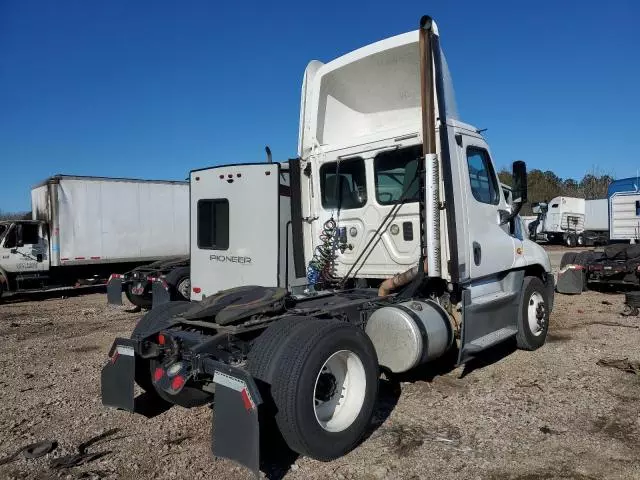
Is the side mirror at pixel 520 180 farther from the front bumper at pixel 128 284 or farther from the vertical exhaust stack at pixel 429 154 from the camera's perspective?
the front bumper at pixel 128 284

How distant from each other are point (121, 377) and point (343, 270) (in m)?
3.12

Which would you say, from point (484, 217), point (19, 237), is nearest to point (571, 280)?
point (484, 217)

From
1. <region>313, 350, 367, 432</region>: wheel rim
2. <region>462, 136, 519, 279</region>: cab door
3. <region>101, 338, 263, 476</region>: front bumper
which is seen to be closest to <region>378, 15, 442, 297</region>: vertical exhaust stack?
<region>462, 136, 519, 279</region>: cab door

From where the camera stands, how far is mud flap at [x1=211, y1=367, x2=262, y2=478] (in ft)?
10.6

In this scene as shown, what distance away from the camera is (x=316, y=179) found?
22.3 ft

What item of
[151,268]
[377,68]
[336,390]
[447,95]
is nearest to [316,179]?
[377,68]

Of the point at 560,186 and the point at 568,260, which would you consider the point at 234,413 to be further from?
the point at 560,186

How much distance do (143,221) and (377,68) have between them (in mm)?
11090

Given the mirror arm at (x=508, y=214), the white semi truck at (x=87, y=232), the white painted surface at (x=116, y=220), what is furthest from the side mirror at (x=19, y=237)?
the mirror arm at (x=508, y=214)

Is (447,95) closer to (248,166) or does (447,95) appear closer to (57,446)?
(248,166)

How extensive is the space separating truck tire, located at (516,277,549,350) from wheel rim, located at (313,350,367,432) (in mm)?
3265

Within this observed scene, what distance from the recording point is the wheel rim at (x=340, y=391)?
157 inches

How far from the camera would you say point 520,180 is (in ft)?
20.4

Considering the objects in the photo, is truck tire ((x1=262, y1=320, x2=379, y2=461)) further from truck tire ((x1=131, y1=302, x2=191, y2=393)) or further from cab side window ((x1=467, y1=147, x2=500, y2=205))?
cab side window ((x1=467, y1=147, x2=500, y2=205))
